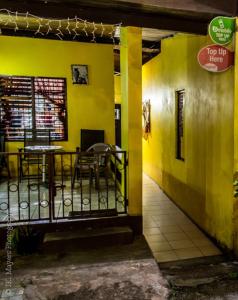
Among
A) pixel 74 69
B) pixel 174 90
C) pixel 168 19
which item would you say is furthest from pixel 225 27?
pixel 74 69

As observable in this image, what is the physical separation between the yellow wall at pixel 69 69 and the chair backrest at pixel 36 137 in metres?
0.44

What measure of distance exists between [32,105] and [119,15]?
4.00 metres

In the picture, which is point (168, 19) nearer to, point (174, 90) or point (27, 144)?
point (174, 90)

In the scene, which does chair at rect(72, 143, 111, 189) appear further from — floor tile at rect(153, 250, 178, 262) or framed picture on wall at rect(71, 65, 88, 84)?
framed picture on wall at rect(71, 65, 88, 84)

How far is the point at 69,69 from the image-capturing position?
6.89 metres

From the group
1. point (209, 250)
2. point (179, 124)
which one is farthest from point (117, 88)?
point (209, 250)

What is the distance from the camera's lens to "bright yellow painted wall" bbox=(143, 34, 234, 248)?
3791mm

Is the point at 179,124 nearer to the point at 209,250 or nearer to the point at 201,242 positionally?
the point at 201,242

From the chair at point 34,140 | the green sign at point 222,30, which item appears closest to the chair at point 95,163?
the chair at point 34,140

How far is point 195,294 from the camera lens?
113 inches

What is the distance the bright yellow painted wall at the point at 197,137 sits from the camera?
3791mm

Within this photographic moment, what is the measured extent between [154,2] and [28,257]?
3.19m

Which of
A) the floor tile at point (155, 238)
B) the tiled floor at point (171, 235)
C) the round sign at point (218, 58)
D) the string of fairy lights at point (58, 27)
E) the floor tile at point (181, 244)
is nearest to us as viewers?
the round sign at point (218, 58)

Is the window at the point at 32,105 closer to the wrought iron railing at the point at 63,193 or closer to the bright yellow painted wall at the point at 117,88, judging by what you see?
the wrought iron railing at the point at 63,193
